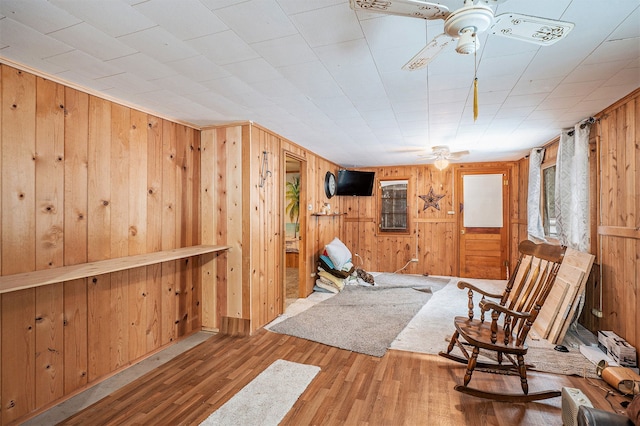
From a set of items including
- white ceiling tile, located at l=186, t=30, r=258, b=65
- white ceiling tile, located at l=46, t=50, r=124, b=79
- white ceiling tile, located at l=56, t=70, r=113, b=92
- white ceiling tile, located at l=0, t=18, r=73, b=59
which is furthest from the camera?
white ceiling tile, located at l=56, t=70, r=113, b=92

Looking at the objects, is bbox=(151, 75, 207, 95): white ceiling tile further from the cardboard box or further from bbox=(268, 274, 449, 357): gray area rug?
the cardboard box

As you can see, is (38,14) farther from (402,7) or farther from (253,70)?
(402,7)

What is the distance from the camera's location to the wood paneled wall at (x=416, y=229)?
6078 millimetres

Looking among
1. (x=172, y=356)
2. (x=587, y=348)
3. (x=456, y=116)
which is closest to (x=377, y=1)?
(x=456, y=116)

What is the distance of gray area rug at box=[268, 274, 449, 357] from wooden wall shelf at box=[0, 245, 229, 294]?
1.60 m

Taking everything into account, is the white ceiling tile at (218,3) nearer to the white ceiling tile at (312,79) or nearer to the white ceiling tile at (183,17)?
the white ceiling tile at (183,17)

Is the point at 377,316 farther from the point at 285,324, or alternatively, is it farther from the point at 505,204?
the point at 505,204

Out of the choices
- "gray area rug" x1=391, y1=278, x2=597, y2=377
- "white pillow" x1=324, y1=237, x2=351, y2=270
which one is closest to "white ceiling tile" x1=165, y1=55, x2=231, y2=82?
"gray area rug" x1=391, y1=278, x2=597, y2=377

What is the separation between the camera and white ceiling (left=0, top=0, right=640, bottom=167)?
145cm

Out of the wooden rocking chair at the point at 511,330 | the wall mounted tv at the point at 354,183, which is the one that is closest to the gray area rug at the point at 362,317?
the wooden rocking chair at the point at 511,330

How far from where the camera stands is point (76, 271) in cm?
197

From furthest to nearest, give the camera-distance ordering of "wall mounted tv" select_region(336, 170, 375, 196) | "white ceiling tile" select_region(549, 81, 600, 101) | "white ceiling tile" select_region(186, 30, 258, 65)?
"wall mounted tv" select_region(336, 170, 375, 196)
"white ceiling tile" select_region(549, 81, 600, 101)
"white ceiling tile" select_region(186, 30, 258, 65)

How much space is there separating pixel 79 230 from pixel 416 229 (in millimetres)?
5662

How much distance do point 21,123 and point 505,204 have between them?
680 centimetres
